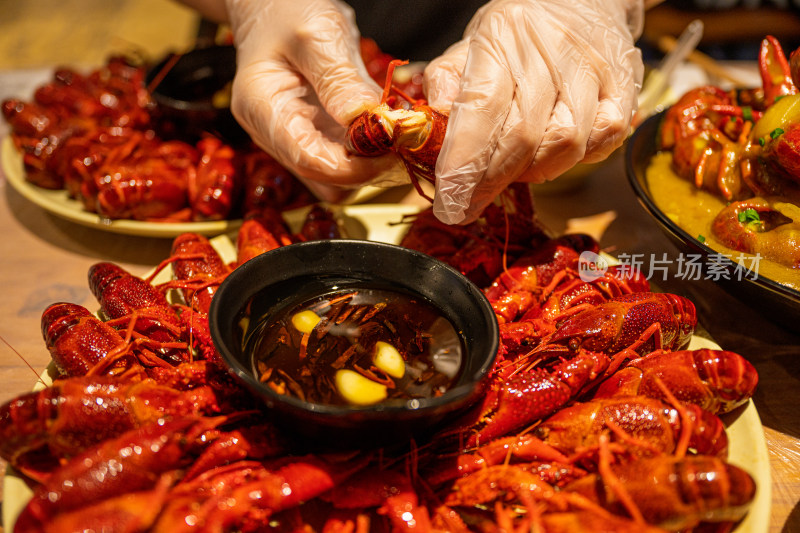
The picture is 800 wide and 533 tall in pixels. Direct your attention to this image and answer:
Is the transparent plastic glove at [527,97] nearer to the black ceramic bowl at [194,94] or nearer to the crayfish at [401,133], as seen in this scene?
the crayfish at [401,133]

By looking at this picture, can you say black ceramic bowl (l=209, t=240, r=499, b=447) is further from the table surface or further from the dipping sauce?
the table surface

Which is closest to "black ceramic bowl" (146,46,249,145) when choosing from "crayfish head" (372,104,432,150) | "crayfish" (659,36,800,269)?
"crayfish head" (372,104,432,150)

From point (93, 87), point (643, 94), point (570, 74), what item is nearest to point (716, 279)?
point (570, 74)

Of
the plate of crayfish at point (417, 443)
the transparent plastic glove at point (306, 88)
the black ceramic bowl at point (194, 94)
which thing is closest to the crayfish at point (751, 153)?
the plate of crayfish at point (417, 443)

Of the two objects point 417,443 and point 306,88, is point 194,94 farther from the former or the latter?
point 417,443

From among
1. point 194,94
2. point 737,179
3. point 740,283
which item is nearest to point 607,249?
point 737,179

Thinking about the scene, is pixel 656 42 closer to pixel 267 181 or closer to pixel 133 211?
pixel 267 181
